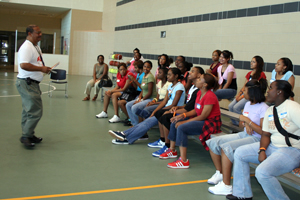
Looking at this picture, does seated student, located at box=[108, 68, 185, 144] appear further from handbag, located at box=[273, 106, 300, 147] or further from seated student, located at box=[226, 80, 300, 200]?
handbag, located at box=[273, 106, 300, 147]

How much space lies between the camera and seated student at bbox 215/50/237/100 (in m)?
6.03

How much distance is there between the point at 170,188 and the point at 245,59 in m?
4.41

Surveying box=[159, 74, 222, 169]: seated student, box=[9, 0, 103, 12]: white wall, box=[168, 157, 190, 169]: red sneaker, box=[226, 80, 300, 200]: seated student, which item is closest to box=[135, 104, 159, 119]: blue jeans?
box=[159, 74, 222, 169]: seated student

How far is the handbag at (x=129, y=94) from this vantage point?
6.88 meters

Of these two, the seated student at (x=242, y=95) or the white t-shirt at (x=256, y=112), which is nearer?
the white t-shirt at (x=256, y=112)

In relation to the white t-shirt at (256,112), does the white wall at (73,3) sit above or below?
above

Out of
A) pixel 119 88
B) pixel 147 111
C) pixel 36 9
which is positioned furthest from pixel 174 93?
pixel 36 9

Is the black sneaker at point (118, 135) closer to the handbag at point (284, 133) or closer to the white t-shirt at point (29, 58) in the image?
the white t-shirt at point (29, 58)

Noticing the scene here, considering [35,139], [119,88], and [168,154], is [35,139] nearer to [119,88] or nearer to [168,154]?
[168,154]

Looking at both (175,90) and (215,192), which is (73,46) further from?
(215,192)

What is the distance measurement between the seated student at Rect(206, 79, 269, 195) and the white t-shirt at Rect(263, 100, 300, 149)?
25 cm

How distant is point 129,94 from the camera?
694 centimetres

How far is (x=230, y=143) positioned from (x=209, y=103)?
81 cm

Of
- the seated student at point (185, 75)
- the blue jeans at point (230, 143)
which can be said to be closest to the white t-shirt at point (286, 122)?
the blue jeans at point (230, 143)
